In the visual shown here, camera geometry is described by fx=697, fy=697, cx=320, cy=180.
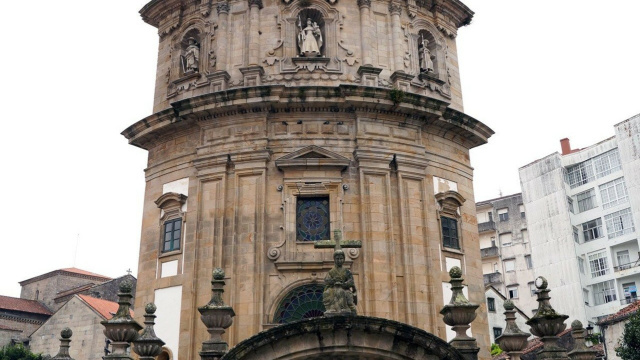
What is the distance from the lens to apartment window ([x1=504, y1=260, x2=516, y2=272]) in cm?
5394

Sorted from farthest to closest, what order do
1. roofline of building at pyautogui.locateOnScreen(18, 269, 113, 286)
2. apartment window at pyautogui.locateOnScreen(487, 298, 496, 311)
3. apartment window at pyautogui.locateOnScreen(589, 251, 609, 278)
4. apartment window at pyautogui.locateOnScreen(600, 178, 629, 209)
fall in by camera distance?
1. roofline of building at pyautogui.locateOnScreen(18, 269, 113, 286)
2. apartment window at pyautogui.locateOnScreen(589, 251, 609, 278)
3. apartment window at pyautogui.locateOnScreen(600, 178, 629, 209)
4. apartment window at pyautogui.locateOnScreen(487, 298, 496, 311)

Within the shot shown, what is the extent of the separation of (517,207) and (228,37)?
1517 inches

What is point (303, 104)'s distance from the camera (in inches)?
782

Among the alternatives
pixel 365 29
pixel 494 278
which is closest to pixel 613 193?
pixel 494 278

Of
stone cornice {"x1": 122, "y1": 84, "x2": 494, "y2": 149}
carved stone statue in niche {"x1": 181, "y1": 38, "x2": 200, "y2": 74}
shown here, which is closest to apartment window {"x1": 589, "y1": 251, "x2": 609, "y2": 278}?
stone cornice {"x1": 122, "y1": 84, "x2": 494, "y2": 149}

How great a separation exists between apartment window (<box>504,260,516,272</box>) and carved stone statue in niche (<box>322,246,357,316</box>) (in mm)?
43345

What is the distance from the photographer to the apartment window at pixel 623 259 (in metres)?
42.9

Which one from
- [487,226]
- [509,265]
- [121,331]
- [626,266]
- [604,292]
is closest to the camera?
[121,331]

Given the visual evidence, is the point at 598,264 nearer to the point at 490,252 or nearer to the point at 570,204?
the point at 570,204

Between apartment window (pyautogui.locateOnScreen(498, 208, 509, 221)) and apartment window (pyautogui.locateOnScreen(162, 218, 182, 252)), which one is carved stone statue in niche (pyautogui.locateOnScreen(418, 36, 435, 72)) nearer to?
apartment window (pyautogui.locateOnScreen(162, 218, 182, 252))

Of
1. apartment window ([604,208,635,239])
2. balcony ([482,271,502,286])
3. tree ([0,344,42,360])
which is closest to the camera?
tree ([0,344,42,360])

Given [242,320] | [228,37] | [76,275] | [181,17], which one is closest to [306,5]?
[228,37]

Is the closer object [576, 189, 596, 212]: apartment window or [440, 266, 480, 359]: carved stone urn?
[440, 266, 480, 359]: carved stone urn

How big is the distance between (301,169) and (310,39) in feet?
13.7
